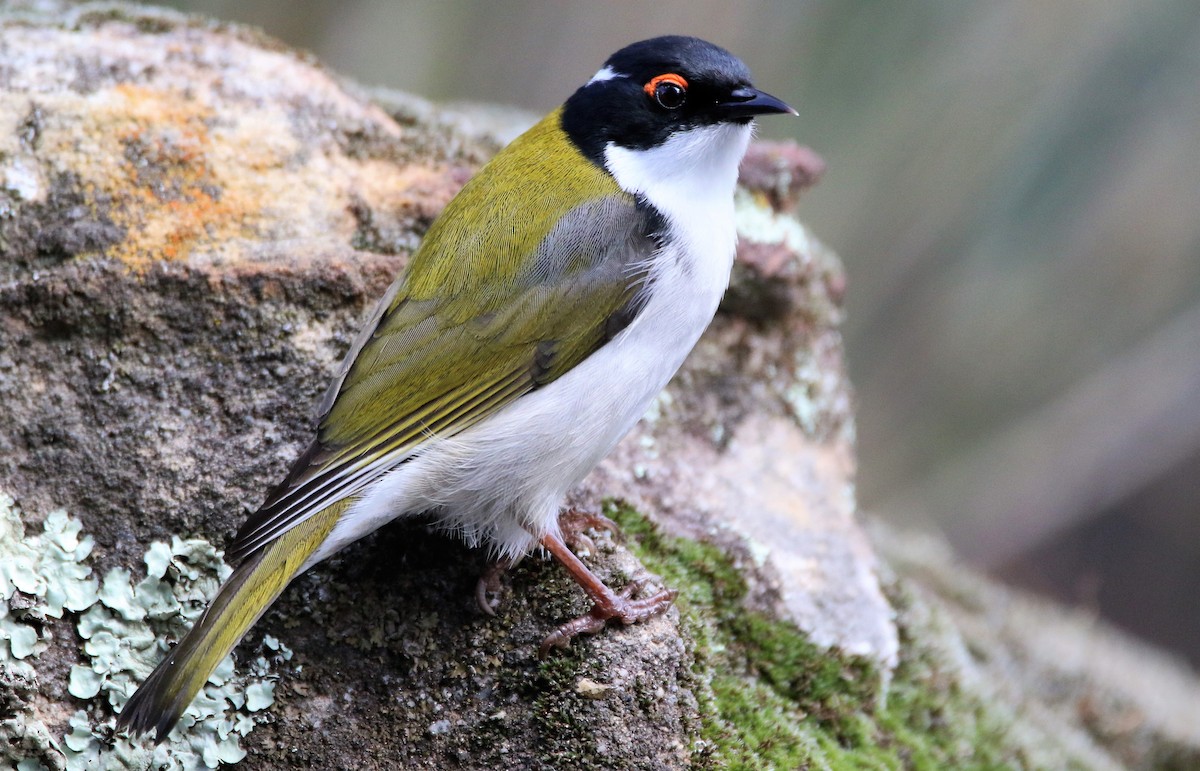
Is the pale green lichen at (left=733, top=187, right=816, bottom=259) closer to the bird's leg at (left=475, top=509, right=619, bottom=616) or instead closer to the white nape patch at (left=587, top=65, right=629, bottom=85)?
→ the white nape patch at (left=587, top=65, right=629, bottom=85)

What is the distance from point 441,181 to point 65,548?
2232 millimetres

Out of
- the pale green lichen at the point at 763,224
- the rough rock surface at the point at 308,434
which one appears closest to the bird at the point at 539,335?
the rough rock surface at the point at 308,434

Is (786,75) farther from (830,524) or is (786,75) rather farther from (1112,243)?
(830,524)

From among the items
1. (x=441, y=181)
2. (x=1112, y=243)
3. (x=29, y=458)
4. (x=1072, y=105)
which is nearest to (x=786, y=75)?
(x=1072, y=105)

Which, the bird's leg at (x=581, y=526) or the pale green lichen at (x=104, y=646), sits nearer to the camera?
the pale green lichen at (x=104, y=646)

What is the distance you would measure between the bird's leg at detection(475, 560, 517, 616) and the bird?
0.03 meters

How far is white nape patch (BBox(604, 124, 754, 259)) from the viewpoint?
3848 mm

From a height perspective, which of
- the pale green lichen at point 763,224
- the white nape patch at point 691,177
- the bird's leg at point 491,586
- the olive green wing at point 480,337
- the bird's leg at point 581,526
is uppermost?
the white nape patch at point 691,177

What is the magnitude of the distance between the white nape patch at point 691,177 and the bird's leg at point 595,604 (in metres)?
1.15

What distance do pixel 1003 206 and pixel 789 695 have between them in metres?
7.85

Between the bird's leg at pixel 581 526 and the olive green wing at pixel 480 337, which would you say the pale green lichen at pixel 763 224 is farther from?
the bird's leg at pixel 581 526

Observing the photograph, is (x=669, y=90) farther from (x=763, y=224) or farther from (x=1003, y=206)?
(x=1003, y=206)

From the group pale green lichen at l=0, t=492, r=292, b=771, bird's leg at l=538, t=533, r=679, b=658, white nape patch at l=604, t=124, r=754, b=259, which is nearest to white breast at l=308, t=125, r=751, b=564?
white nape patch at l=604, t=124, r=754, b=259

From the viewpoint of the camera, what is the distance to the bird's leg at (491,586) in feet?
11.6
